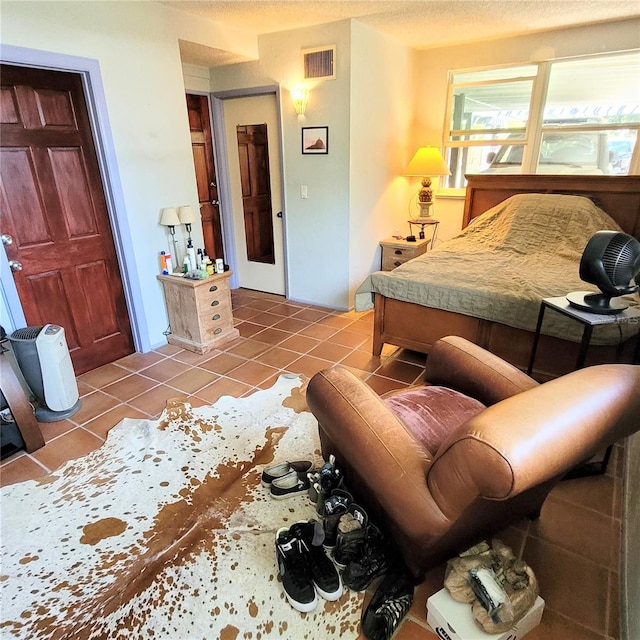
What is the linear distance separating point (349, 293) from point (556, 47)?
296cm

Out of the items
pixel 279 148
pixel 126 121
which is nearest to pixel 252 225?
pixel 279 148

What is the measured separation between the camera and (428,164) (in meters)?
4.34

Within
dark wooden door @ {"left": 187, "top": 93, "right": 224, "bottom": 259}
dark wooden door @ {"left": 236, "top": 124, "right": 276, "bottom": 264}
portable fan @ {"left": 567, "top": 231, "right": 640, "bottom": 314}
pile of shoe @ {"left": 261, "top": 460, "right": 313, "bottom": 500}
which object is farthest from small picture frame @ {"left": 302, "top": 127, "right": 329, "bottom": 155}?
pile of shoe @ {"left": 261, "top": 460, "right": 313, "bottom": 500}

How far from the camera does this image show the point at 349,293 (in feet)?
13.7

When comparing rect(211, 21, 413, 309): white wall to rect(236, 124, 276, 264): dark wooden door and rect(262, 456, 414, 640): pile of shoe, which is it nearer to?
rect(236, 124, 276, 264): dark wooden door

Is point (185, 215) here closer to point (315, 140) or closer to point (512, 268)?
point (315, 140)

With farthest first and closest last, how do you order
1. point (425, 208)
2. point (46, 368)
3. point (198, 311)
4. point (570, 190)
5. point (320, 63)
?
point (425, 208), point (570, 190), point (320, 63), point (198, 311), point (46, 368)

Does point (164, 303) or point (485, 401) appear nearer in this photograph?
point (485, 401)

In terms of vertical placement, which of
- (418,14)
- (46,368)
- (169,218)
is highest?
(418,14)

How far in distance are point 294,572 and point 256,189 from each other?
3.86m

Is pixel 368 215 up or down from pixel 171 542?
up

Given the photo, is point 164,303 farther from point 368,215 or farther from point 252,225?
point 368,215

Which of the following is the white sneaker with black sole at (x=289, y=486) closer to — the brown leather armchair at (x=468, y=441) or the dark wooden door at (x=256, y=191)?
the brown leather armchair at (x=468, y=441)

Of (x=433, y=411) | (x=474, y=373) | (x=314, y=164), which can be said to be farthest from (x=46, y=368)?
(x=314, y=164)
